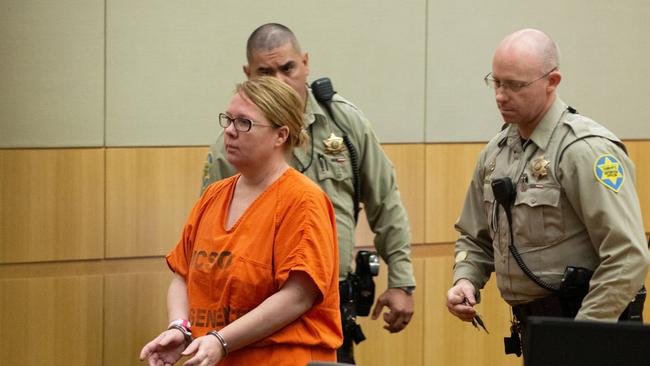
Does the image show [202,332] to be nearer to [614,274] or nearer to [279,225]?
[279,225]

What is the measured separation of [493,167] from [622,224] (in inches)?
20.4

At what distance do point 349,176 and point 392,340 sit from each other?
138 centimetres

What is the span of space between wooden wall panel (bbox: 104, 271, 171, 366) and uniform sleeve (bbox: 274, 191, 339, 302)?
6.06 feet

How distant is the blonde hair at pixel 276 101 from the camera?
99.4 inches

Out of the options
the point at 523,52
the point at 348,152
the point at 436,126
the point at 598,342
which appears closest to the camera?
the point at 598,342

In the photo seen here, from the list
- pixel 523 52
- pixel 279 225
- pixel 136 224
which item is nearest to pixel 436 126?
pixel 136 224

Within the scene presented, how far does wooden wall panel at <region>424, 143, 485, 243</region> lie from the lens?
4.78m

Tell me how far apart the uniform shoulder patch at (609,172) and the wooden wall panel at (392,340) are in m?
1.95

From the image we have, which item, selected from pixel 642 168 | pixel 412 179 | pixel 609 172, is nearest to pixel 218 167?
pixel 609 172

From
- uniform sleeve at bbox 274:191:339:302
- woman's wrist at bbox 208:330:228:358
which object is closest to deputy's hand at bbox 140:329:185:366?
woman's wrist at bbox 208:330:228:358

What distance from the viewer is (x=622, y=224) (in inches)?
108

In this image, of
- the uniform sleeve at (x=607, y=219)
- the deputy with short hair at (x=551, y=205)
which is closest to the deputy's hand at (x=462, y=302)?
the deputy with short hair at (x=551, y=205)

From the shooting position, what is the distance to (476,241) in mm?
3285

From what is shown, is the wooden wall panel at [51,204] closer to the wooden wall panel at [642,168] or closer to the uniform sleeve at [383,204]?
the uniform sleeve at [383,204]
